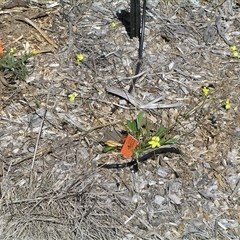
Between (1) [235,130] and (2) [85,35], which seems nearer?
(1) [235,130]

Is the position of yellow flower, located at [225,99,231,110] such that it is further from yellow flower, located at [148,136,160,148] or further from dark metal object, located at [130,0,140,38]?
dark metal object, located at [130,0,140,38]

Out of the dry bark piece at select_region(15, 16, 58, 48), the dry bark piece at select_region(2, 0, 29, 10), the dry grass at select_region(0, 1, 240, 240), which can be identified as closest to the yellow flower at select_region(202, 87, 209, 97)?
the dry grass at select_region(0, 1, 240, 240)

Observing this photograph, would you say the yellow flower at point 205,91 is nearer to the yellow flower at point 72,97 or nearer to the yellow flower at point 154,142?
the yellow flower at point 154,142

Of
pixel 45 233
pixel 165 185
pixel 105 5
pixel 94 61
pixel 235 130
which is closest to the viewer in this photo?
pixel 45 233

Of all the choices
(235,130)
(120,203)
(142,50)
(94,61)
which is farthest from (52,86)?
(235,130)

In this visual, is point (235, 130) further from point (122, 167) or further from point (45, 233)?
point (45, 233)

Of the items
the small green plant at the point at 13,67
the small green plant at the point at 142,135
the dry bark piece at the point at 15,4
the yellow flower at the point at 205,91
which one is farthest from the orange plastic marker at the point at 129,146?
the dry bark piece at the point at 15,4
